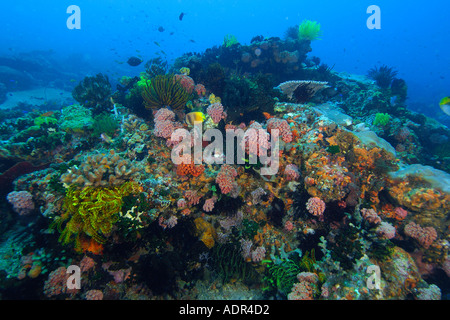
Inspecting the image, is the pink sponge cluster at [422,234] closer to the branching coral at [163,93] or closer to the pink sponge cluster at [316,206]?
the pink sponge cluster at [316,206]

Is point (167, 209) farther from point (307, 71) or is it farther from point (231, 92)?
point (307, 71)

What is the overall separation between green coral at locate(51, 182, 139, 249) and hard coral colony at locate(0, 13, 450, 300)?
3cm

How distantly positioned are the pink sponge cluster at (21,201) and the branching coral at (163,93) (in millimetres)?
4163

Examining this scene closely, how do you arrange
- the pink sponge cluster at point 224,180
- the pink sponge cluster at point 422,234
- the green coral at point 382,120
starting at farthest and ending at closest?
the green coral at point 382,120 < the pink sponge cluster at point 224,180 < the pink sponge cluster at point 422,234

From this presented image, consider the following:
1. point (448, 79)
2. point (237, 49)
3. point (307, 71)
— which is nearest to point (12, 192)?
point (237, 49)

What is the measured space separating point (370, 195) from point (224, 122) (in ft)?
16.4

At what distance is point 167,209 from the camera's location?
5102mm

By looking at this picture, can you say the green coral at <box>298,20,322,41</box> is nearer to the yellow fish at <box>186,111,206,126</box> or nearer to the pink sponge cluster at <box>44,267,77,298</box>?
the yellow fish at <box>186,111,206,126</box>

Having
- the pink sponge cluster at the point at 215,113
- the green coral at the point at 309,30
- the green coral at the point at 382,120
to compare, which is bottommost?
the pink sponge cluster at the point at 215,113

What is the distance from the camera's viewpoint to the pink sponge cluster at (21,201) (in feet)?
15.7

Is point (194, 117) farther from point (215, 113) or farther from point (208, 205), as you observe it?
point (208, 205)

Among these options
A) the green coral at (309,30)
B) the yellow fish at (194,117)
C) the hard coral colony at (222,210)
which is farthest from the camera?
the green coral at (309,30)

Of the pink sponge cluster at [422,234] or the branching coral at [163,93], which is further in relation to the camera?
the branching coral at [163,93]

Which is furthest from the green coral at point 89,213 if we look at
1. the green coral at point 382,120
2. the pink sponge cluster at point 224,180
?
the green coral at point 382,120
